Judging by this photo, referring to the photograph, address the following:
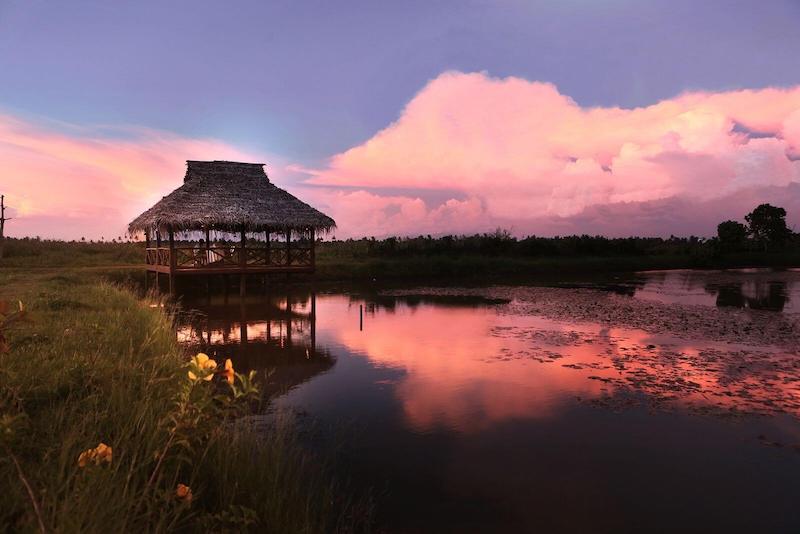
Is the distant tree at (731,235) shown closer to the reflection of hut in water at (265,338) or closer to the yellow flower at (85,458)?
the reflection of hut in water at (265,338)

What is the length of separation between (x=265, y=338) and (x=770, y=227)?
48.5m

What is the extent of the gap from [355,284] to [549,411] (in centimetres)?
1757

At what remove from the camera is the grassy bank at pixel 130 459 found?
2.22m

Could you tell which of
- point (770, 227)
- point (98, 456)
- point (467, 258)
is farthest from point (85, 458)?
point (770, 227)

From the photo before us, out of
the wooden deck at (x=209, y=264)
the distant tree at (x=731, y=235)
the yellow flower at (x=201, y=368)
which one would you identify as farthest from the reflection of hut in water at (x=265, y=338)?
the distant tree at (x=731, y=235)

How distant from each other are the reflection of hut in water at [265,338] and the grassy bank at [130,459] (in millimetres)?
2660

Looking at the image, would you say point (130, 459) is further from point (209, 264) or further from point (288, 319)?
point (209, 264)

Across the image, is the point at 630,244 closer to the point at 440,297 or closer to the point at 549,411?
the point at 440,297

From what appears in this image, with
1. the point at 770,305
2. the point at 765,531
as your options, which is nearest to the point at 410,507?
the point at 765,531

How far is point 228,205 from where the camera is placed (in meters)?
16.5

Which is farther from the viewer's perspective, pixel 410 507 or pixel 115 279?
pixel 115 279

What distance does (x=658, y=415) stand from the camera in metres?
6.00

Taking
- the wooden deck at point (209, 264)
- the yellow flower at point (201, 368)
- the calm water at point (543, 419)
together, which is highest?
the wooden deck at point (209, 264)

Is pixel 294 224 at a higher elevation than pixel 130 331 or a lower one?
higher
